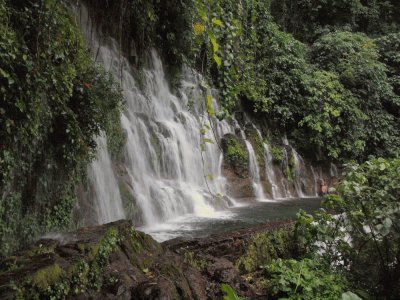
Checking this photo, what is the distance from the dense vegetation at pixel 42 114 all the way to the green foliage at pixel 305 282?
304cm

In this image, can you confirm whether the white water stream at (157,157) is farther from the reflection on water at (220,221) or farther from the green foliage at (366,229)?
the green foliage at (366,229)

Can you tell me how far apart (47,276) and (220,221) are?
4.62 m

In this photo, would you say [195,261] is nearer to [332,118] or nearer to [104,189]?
[104,189]

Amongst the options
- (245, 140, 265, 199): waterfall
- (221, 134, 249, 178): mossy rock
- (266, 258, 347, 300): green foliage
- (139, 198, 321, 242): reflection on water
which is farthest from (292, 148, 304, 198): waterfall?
(266, 258, 347, 300): green foliage

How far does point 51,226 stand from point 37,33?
8.26 ft

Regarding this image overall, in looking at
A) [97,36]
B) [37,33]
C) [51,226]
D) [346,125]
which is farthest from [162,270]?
[346,125]

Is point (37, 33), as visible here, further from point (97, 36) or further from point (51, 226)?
point (97, 36)

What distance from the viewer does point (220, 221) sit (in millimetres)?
7352

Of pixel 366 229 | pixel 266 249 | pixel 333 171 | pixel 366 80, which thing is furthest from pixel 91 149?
pixel 366 80

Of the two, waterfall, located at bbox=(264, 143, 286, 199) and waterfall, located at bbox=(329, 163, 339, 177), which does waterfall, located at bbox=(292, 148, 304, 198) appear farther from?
waterfall, located at bbox=(329, 163, 339, 177)

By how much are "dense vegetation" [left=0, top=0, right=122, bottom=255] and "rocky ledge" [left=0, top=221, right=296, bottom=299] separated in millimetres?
910

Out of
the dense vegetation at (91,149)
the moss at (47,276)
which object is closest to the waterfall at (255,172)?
the dense vegetation at (91,149)

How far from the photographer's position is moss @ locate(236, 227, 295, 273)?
5.04m

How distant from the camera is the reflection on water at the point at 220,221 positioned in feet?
20.7
